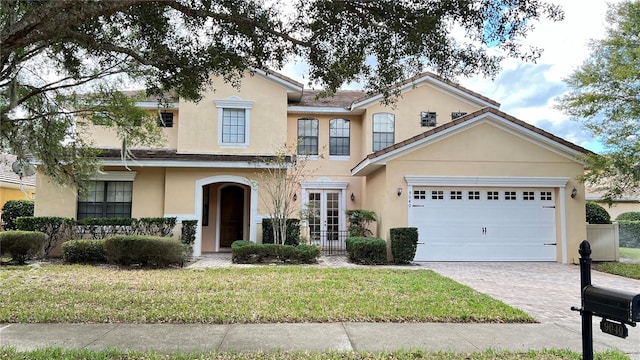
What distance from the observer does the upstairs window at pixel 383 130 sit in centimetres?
1850

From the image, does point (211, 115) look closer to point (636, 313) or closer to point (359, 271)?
point (359, 271)

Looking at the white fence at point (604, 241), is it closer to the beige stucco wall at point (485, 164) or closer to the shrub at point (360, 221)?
the beige stucco wall at point (485, 164)

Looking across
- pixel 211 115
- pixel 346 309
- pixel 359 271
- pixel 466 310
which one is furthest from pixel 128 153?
pixel 466 310

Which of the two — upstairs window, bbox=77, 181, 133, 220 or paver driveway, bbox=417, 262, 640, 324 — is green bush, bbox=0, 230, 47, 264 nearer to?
upstairs window, bbox=77, 181, 133, 220

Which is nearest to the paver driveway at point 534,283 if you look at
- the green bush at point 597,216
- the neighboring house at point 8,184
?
the green bush at point 597,216

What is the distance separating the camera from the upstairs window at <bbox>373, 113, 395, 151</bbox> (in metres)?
18.5

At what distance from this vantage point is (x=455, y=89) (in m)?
19.0

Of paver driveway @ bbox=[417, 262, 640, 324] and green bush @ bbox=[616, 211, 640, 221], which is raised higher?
green bush @ bbox=[616, 211, 640, 221]

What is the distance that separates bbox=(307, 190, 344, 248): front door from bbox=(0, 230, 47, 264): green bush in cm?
953

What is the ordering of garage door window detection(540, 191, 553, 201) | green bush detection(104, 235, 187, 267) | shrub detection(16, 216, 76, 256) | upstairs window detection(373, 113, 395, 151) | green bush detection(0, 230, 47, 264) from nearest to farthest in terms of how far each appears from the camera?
green bush detection(104, 235, 187, 267), green bush detection(0, 230, 47, 264), shrub detection(16, 216, 76, 256), garage door window detection(540, 191, 553, 201), upstairs window detection(373, 113, 395, 151)

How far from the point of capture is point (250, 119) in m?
17.2

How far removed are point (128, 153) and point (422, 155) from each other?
403 inches

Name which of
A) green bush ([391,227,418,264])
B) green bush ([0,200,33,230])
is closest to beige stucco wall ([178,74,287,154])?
green bush ([391,227,418,264])

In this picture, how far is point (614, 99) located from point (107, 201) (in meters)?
17.4
